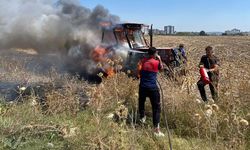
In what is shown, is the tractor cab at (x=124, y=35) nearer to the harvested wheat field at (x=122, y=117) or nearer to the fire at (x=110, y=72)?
the fire at (x=110, y=72)

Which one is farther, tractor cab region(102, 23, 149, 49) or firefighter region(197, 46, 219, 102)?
tractor cab region(102, 23, 149, 49)

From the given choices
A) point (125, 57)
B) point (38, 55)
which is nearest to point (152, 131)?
point (125, 57)

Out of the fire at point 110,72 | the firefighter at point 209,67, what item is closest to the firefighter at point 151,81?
the firefighter at point 209,67

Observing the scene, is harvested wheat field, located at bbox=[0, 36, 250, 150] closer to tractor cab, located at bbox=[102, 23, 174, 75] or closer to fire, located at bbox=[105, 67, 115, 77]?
fire, located at bbox=[105, 67, 115, 77]

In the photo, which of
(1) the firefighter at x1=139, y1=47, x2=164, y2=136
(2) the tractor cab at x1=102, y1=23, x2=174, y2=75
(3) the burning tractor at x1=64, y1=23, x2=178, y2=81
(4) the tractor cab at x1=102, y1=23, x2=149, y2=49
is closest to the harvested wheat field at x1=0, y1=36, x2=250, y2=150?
(1) the firefighter at x1=139, y1=47, x2=164, y2=136

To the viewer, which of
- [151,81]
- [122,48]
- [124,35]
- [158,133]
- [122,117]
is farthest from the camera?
[124,35]

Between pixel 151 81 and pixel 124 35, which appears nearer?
pixel 151 81

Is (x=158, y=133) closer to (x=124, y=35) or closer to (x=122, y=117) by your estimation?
(x=122, y=117)

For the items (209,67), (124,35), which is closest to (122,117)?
(209,67)

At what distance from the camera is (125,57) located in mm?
14016

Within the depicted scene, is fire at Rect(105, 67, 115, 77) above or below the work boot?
above

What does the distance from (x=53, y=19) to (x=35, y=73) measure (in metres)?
3.16

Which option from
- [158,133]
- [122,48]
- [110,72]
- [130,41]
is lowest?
[158,133]

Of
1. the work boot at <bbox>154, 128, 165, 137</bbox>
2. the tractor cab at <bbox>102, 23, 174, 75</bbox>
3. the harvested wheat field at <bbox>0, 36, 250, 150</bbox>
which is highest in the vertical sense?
the tractor cab at <bbox>102, 23, 174, 75</bbox>
